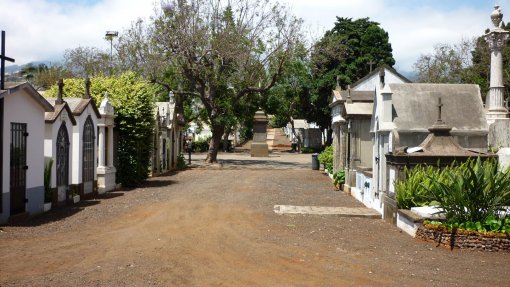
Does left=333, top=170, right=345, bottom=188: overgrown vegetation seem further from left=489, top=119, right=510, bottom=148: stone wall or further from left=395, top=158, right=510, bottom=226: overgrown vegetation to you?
left=395, top=158, right=510, bottom=226: overgrown vegetation

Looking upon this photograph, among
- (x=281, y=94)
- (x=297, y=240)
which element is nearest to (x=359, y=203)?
(x=297, y=240)

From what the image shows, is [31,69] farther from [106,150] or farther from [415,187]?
[415,187]

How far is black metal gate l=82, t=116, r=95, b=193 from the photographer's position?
54.0 feet

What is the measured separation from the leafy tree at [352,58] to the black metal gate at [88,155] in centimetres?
3340

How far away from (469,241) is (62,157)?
34.8 ft

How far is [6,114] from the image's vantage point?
1145 centimetres

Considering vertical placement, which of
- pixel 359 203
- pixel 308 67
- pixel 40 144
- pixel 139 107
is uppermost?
pixel 308 67

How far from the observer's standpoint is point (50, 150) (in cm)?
1402

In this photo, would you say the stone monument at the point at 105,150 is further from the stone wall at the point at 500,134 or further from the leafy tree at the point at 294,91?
the leafy tree at the point at 294,91

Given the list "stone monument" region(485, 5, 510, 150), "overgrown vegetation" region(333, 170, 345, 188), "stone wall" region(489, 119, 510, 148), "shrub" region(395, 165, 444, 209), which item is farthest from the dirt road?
"stone monument" region(485, 5, 510, 150)

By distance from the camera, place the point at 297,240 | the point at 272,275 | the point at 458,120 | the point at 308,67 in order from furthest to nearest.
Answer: the point at 308,67 → the point at 458,120 → the point at 297,240 → the point at 272,275

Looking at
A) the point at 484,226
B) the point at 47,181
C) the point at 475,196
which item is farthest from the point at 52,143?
the point at 484,226

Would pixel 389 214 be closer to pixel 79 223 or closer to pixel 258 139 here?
pixel 79 223

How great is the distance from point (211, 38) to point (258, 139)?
14628 mm
